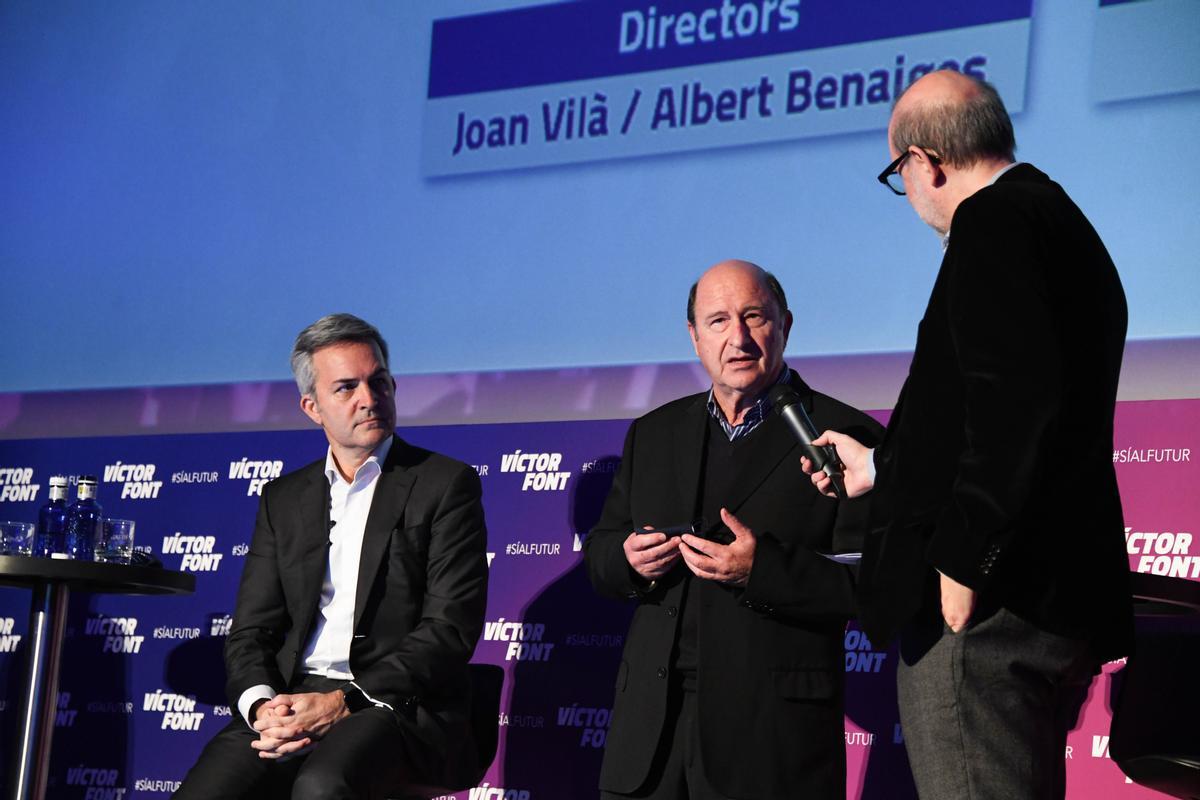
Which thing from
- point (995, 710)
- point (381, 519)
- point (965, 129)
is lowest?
point (995, 710)

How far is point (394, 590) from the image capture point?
11.7 feet

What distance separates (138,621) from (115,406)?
856mm

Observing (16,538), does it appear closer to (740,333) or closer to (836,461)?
(740,333)

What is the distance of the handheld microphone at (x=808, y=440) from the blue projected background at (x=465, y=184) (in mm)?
1421

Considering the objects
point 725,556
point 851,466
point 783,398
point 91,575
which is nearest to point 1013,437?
point 851,466

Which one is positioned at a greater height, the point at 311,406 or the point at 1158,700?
the point at 311,406

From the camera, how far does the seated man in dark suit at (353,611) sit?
10.7ft

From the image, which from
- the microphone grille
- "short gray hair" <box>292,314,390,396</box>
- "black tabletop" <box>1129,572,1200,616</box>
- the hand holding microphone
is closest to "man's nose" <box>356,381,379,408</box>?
"short gray hair" <box>292,314,390,396</box>

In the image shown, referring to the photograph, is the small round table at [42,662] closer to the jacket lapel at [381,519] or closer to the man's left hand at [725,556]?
the jacket lapel at [381,519]

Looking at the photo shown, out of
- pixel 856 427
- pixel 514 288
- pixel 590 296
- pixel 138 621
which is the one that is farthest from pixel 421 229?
pixel 856 427

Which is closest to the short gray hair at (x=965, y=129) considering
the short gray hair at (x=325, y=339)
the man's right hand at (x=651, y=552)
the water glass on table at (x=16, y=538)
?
A: the man's right hand at (x=651, y=552)

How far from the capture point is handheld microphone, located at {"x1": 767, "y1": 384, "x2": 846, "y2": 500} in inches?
96.1

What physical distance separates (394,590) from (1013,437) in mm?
2013

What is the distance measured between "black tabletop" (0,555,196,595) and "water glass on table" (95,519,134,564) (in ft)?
0.29
